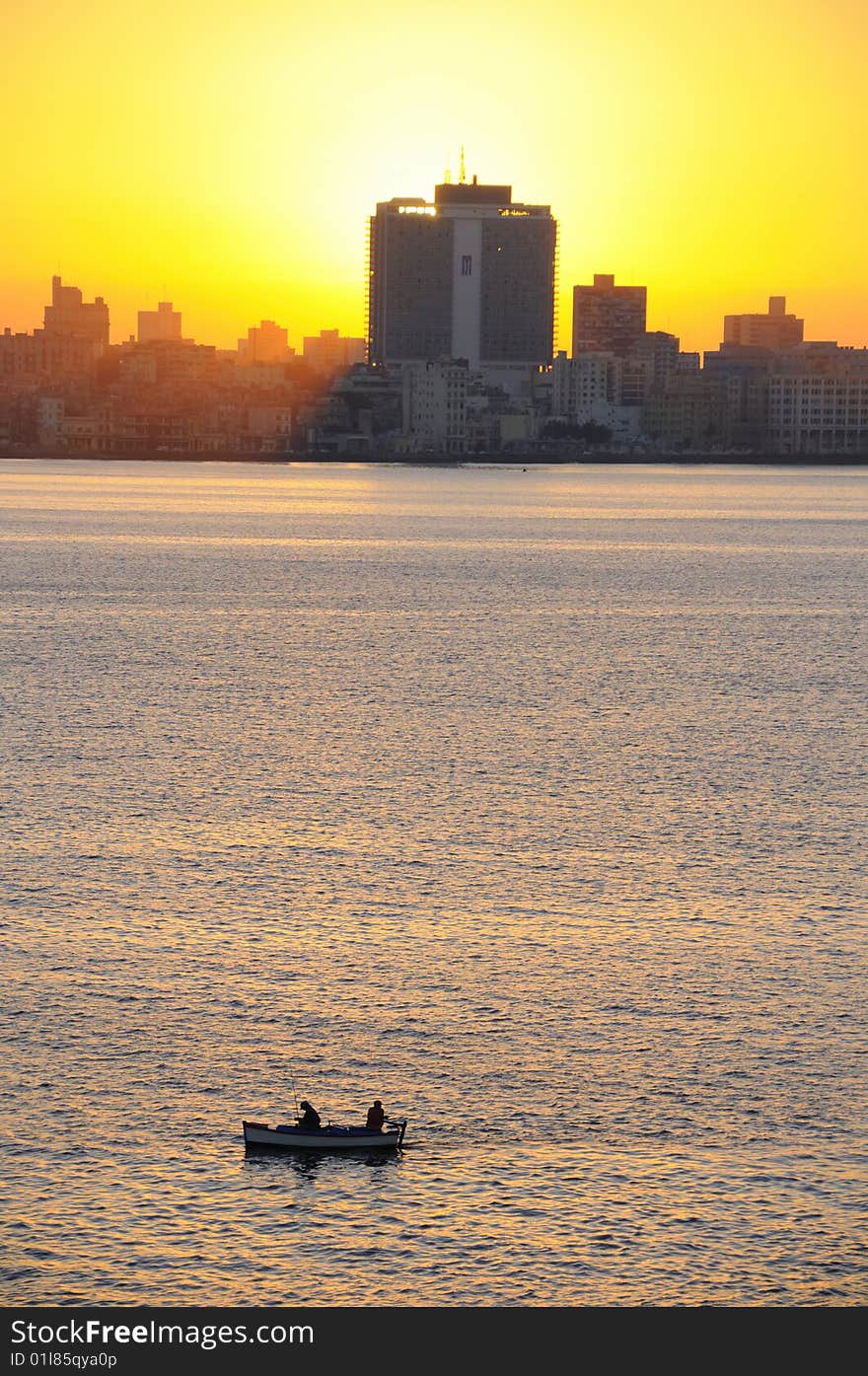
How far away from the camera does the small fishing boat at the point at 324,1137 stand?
2298 centimetres

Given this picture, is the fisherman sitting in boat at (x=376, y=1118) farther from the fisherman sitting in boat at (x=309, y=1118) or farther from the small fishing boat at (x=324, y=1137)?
the fisherman sitting in boat at (x=309, y=1118)

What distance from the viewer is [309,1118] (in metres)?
23.0

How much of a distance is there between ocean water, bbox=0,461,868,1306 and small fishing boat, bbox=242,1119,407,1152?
0.20 metres

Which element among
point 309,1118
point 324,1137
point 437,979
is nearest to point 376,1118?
point 324,1137

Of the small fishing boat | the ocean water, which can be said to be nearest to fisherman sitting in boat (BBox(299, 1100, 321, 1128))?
the small fishing boat

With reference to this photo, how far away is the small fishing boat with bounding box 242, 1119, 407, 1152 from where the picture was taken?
2298 centimetres

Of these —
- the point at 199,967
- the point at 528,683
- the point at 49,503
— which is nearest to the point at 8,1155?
the point at 199,967

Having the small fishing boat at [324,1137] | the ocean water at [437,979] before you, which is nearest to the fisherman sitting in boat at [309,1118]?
the small fishing boat at [324,1137]

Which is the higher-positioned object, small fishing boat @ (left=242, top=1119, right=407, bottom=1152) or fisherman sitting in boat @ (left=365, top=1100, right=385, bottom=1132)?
fisherman sitting in boat @ (left=365, top=1100, right=385, bottom=1132)

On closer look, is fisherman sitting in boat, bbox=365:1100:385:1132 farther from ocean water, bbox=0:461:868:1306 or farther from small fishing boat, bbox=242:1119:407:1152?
ocean water, bbox=0:461:868:1306

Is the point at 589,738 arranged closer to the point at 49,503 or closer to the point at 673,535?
the point at 673,535

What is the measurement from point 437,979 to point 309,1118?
656 cm

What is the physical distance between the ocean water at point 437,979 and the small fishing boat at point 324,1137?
0.20m

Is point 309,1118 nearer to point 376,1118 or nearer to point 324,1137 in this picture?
point 324,1137
